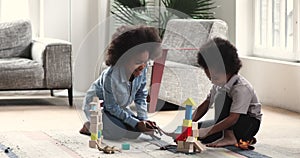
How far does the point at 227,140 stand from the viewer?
Answer: 4.30 meters

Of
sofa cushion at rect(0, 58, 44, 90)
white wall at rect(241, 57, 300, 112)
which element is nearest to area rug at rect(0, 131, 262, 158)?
sofa cushion at rect(0, 58, 44, 90)

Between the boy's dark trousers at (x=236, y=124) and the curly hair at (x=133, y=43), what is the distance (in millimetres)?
477

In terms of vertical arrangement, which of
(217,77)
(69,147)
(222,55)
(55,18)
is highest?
(55,18)

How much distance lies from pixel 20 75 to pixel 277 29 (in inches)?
86.7

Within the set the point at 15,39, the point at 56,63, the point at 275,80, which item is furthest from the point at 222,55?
the point at 15,39

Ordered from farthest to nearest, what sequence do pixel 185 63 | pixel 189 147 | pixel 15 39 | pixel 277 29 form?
pixel 15 39 < pixel 277 29 < pixel 185 63 < pixel 189 147

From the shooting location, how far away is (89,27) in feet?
24.6

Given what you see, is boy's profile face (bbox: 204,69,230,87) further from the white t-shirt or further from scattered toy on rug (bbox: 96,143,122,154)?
scattered toy on rug (bbox: 96,143,122,154)

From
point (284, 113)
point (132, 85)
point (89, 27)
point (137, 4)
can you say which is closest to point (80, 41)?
point (89, 27)

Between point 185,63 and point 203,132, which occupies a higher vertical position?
point 185,63

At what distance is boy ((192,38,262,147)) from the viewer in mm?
4277

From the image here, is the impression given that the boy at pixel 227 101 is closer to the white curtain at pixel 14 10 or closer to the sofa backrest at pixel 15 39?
the sofa backrest at pixel 15 39

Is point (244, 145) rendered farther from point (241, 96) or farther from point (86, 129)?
point (86, 129)

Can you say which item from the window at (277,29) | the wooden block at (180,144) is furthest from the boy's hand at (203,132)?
the window at (277,29)
